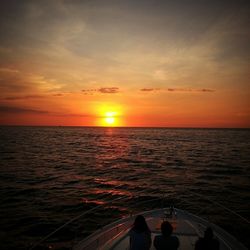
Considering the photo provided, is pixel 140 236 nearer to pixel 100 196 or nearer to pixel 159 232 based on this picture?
pixel 159 232

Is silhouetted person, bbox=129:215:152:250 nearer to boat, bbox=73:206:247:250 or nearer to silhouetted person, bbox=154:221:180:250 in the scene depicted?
silhouetted person, bbox=154:221:180:250

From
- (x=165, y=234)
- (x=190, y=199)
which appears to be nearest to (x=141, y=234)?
(x=165, y=234)

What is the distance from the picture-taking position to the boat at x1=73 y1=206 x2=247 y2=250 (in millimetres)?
7512

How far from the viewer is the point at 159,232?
8219 mm

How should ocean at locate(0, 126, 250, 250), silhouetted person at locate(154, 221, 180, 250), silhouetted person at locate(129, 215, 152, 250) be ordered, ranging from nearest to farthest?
silhouetted person at locate(154, 221, 180, 250), silhouetted person at locate(129, 215, 152, 250), ocean at locate(0, 126, 250, 250)

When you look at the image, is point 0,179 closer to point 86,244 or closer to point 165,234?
point 86,244

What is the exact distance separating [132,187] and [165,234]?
1480 cm

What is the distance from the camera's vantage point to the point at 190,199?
56.6ft

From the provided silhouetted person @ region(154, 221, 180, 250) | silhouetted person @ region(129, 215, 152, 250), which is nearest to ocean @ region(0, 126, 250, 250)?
silhouetted person @ region(129, 215, 152, 250)

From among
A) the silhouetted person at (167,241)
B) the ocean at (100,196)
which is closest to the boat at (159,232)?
the ocean at (100,196)

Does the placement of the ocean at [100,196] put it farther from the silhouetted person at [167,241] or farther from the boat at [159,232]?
the silhouetted person at [167,241]

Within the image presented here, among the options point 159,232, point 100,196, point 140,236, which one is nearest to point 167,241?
point 140,236

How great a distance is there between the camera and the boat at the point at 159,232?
7512 mm

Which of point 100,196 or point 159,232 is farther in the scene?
point 100,196
